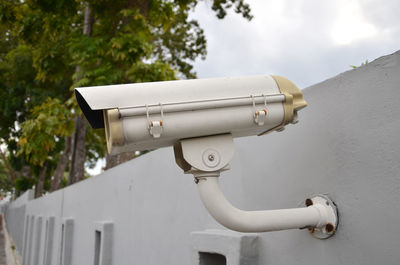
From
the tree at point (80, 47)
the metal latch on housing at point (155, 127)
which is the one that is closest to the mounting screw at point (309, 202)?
the metal latch on housing at point (155, 127)

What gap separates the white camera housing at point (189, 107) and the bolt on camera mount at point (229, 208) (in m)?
0.05

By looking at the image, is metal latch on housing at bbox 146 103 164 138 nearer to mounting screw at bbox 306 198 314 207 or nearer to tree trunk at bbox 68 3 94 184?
mounting screw at bbox 306 198 314 207

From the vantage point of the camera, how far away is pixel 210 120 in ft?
4.47

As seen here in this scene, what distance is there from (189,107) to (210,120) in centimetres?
9

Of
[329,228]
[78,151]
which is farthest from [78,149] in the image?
[329,228]

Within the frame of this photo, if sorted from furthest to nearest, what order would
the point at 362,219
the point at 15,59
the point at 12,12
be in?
the point at 15,59, the point at 12,12, the point at 362,219

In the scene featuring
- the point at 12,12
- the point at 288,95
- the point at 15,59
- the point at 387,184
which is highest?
the point at 15,59

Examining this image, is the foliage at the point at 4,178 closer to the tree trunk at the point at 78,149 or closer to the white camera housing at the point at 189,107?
the tree trunk at the point at 78,149

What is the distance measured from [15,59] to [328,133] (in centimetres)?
1308

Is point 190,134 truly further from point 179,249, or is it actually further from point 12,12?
point 12,12

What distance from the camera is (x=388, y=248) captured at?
1198 mm

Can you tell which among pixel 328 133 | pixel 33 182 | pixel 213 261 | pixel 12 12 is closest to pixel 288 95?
pixel 328 133

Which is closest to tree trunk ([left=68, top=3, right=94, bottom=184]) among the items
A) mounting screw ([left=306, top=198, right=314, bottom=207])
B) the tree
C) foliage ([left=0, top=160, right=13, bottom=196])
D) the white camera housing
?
the tree

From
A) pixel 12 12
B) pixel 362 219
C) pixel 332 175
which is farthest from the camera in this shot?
pixel 12 12
